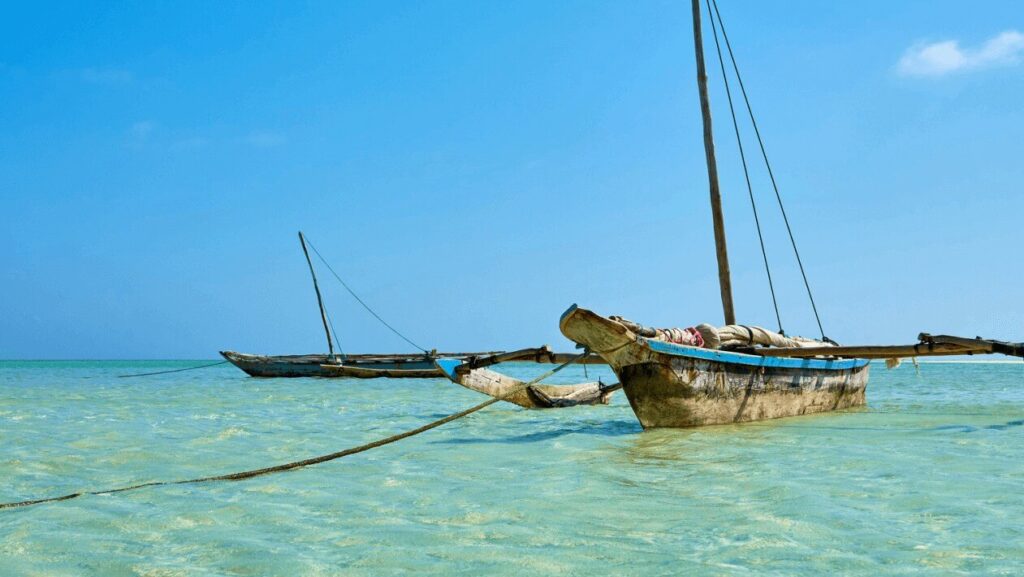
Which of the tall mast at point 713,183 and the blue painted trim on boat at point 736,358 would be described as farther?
the tall mast at point 713,183

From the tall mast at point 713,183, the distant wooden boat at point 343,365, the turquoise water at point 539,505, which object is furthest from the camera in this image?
the distant wooden boat at point 343,365

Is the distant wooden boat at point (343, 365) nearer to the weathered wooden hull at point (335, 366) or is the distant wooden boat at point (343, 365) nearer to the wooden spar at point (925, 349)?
the weathered wooden hull at point (335, 366)

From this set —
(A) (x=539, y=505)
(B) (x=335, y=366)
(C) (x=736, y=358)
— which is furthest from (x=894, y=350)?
(B) (x=335, y=366)

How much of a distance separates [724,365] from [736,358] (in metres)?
0.20

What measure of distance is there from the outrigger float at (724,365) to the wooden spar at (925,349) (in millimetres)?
11

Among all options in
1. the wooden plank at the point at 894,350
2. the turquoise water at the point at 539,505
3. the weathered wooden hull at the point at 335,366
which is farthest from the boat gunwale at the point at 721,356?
the weathered wooden hull at the point at 335,366

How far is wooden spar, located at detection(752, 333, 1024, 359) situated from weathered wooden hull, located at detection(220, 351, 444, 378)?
55.5 ft

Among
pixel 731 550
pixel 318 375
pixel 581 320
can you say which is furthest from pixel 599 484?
pixel 318 375

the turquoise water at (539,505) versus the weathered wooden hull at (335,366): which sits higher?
the weathered wooden hull at (335,366)

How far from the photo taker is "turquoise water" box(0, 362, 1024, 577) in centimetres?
345

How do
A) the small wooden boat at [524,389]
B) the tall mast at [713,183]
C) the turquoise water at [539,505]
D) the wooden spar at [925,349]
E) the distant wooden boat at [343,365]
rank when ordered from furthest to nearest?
the distant wooden boat at [343,365], the tall mast at [713,183], the small wooden boat at [524,389], the wooden spar at [925,349], the turquoise water at [539,505]

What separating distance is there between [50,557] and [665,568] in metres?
2.84

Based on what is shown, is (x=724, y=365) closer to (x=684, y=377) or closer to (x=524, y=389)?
(x=684, y=377)

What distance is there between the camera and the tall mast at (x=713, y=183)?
1316cm
